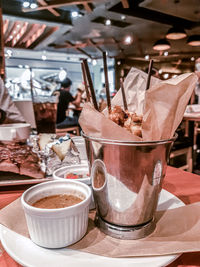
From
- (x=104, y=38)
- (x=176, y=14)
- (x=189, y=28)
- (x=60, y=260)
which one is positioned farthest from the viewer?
(x=104, y=38)

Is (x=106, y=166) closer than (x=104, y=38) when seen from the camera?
Yes

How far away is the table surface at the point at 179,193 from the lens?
19.4 inches

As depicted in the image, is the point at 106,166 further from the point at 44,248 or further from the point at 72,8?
the point at 72,8

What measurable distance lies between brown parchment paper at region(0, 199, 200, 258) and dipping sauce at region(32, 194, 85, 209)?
0.23ft

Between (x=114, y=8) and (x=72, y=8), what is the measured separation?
989 millimetres

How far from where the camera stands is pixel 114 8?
17.3 ft

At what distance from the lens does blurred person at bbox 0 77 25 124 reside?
6.56ft

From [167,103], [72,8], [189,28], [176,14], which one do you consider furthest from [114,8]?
[167,103]

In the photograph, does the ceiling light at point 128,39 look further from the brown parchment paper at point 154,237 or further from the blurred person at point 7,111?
the brown parchment paper at point 154,237

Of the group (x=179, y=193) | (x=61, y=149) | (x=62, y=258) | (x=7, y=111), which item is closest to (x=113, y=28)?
(x=7, y=111)

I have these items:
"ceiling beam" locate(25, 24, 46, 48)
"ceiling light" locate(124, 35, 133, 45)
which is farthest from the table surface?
"ceiling light" locate(124, 35, 133, 45)

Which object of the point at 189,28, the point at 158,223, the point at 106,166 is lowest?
the point at 158,223

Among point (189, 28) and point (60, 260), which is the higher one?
point (189, 28)

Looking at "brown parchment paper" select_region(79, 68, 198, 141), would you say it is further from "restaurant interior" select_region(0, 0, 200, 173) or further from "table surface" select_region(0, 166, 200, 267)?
"restaurant interior" select_region(0, 0, 200, 173)
